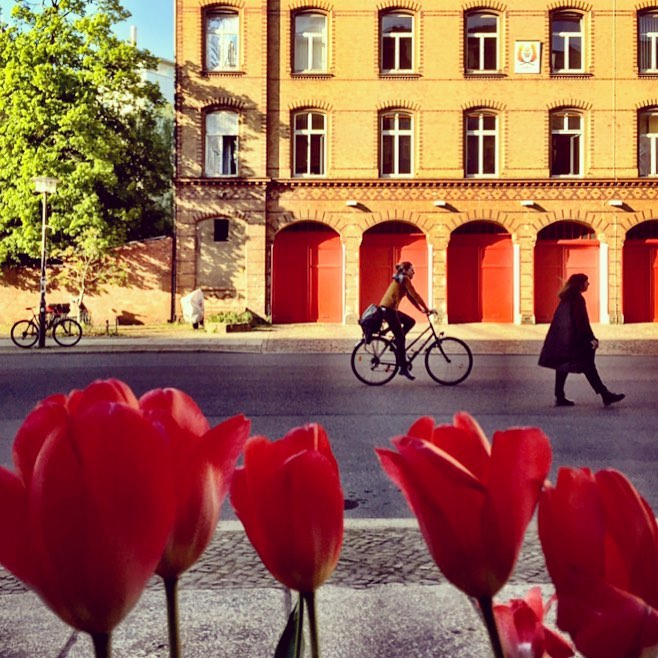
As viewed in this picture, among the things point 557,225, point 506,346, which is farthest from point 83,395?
point 557,225

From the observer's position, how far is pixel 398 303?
42.6ft

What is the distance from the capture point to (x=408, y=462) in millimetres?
525

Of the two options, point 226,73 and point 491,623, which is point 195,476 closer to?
point 491,623

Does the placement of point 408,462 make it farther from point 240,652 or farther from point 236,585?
point 236,585

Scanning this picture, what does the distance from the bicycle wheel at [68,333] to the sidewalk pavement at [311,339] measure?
0.71 feet

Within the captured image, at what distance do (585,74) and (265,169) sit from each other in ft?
35.6

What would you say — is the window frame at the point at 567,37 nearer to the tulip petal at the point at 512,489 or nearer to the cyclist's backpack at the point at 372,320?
the cyclist's backpack at the point at 372,320

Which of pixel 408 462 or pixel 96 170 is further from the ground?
pixel 96 170

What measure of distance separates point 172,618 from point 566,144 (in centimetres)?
3095

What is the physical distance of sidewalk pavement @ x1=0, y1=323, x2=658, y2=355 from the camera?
2038 centimetres

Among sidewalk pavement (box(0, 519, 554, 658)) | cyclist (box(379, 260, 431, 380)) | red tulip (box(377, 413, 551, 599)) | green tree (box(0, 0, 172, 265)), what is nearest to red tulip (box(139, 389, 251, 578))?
red tulip (box(377, 413, 551, 599))

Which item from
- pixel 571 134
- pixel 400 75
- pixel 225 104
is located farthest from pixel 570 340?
pixel 225 104

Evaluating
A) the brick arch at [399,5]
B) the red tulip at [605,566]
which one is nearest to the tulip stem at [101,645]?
the red tulip at [605,566]

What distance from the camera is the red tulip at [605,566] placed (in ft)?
1.53
